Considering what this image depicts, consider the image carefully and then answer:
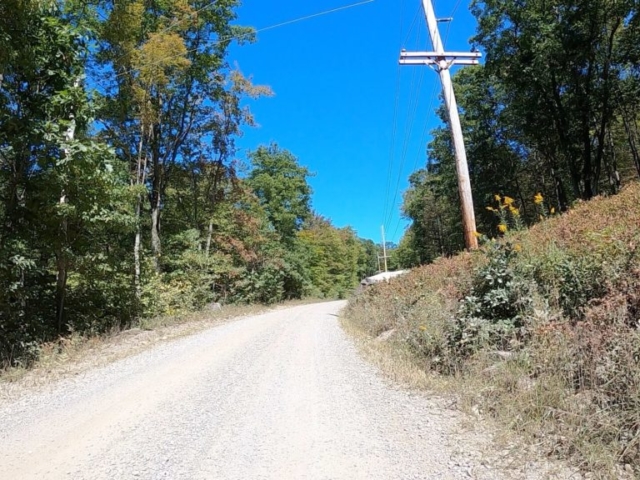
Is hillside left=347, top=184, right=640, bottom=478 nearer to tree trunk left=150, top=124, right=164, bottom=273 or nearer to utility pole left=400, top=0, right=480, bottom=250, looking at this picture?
utility pole left=400, top=0, right=480, bottom=250

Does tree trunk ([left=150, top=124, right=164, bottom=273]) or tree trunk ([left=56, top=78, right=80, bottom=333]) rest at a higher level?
tree trunk ([left=150, top=124, right=164, bottom=273])

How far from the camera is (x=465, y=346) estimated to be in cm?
515

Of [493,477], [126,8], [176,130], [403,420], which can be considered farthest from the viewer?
[176,130]

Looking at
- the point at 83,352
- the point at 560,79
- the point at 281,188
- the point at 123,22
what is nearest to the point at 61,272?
the point at 83,352

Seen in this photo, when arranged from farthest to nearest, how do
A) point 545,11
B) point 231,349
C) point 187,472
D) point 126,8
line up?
point 545,11
point 126,8
point 231,349
point 187,472

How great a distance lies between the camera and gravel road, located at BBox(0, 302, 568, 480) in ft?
10.3

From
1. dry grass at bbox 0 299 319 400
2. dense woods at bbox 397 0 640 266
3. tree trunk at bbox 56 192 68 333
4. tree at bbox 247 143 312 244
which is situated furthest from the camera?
tree at bbox 247 143 312 244

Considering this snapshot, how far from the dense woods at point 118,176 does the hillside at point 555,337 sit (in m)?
7.55

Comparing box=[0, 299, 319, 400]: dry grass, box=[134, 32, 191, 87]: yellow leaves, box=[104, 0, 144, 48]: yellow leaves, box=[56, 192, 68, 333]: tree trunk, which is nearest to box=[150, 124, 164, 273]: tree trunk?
box=[134, 32, 191, 87]: yellow leaves

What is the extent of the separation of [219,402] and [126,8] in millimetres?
14032

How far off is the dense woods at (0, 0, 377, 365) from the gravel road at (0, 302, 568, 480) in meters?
3.82

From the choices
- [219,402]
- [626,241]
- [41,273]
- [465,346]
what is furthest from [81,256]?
[626,241]

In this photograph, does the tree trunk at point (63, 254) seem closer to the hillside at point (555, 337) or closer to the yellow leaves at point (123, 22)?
the yellow leaves at point (123, 22)

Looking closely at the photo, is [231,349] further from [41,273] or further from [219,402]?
[41,273]
